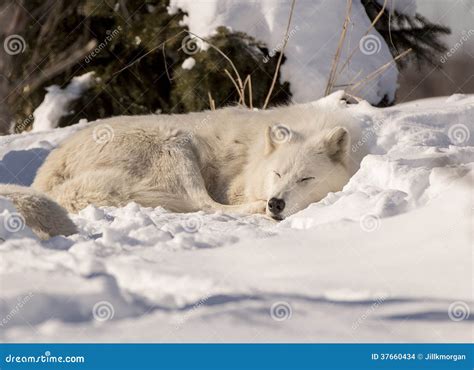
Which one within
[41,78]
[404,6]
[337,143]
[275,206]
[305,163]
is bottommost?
[275,206]

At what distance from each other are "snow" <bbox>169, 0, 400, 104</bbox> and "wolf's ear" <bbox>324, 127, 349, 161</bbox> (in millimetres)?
3027

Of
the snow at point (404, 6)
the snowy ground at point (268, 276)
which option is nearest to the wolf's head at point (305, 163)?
the snowy ground at point (268, 276)

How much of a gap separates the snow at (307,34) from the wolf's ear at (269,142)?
3.00 metres

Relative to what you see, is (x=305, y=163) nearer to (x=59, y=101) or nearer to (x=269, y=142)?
(x=269, y=142)

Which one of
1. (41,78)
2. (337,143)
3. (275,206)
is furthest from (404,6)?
(275,206)

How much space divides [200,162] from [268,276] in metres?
3.13

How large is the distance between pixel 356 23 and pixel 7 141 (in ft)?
14.9

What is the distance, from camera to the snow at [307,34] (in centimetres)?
855

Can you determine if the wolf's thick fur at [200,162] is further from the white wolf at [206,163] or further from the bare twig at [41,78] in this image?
the bare twig at [41,78]

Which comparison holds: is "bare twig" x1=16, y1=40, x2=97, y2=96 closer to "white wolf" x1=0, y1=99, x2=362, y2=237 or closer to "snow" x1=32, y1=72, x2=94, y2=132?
"snow" x1=32, y1=72, x2=94, y2=132

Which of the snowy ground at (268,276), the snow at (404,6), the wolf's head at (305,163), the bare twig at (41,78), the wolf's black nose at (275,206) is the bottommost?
the snowy ground at (268,276)

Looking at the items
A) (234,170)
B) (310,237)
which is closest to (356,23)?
(234,170)

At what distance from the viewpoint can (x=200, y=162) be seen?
600cm

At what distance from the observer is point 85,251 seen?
→ 3.31 m
